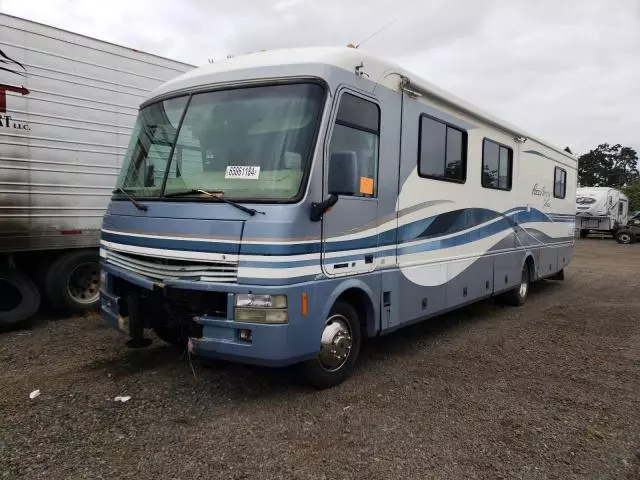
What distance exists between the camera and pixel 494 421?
407 cm

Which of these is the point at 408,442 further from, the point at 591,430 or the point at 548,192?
the point at 548,192

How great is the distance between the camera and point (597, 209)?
89.4 feet

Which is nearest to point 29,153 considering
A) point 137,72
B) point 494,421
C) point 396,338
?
point 137,72

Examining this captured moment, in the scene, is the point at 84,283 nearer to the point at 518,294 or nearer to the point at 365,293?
the point at 365,293

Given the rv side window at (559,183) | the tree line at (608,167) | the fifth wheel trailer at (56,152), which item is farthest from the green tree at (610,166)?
the fifth wheel trailer at (56,152)

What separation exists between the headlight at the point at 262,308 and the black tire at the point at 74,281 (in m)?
4.07

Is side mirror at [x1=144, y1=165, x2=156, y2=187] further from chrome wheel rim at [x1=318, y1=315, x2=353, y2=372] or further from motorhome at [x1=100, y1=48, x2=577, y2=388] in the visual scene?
chrome wheel rim at [x1=318, y1=315, x2=353, y2=372]

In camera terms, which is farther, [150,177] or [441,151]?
[441,151]

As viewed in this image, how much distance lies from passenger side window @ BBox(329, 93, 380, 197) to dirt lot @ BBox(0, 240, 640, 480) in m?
1.78

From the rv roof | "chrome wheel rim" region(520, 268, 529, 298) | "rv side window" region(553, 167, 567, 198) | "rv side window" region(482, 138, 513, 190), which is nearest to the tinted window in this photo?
the rv roof

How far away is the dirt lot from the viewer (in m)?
3.37

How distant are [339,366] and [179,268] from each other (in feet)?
5.39

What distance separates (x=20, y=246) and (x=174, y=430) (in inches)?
153

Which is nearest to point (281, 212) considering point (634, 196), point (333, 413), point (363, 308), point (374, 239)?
point (374, 239)
